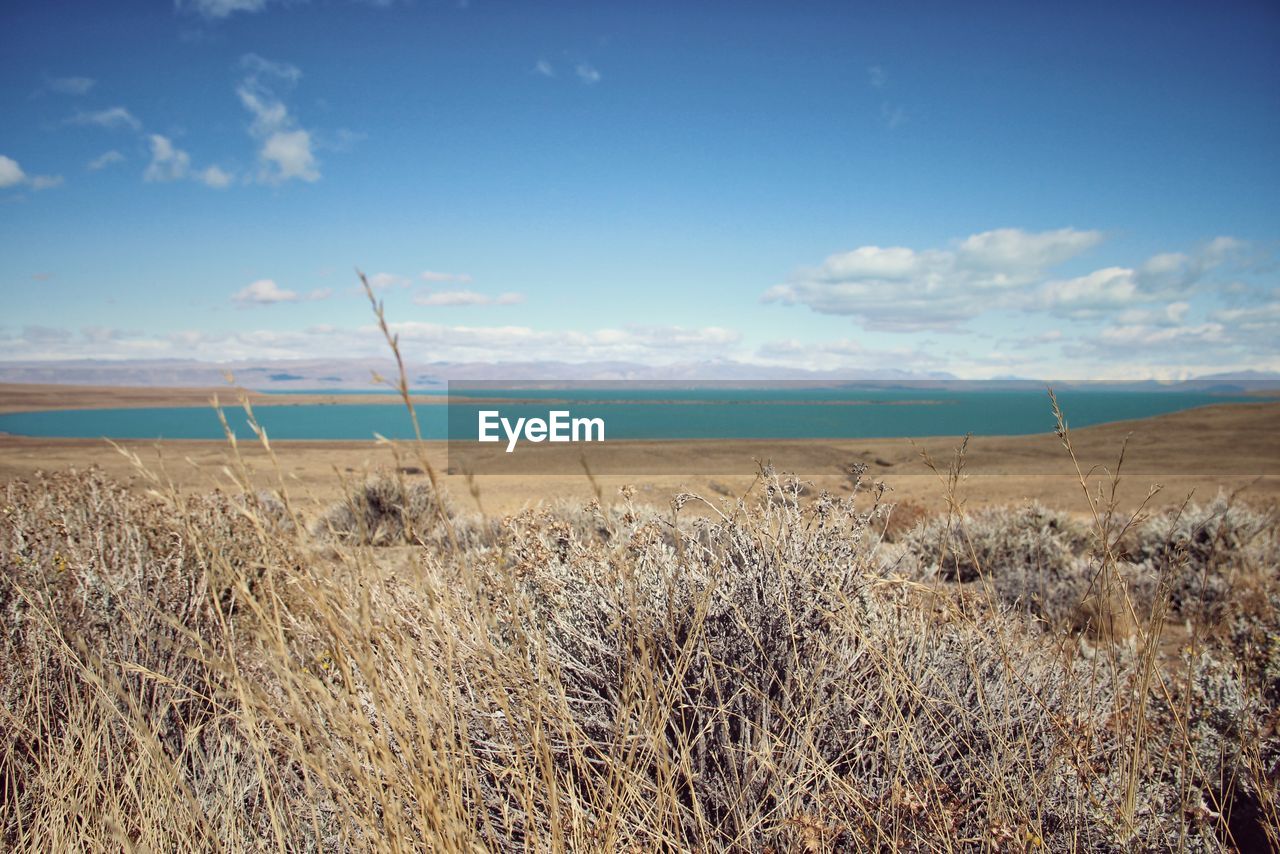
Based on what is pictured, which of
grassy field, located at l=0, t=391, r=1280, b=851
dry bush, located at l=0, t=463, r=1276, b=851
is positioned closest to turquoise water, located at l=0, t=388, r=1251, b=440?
grassy field, located at l=0, t=391, r=1280, b=851

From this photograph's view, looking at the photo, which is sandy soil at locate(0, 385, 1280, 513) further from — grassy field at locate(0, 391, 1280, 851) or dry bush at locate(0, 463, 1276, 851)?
dry bush at locate(0, 463, 1276, 851)

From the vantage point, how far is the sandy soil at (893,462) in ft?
52.9

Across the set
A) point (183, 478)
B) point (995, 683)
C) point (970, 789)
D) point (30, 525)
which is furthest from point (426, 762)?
point (183, 478)

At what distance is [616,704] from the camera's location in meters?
2.28

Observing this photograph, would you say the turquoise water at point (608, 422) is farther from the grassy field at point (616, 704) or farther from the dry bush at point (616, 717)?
the dry bush at point (616, 717)

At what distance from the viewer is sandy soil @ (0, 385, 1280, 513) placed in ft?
52.9

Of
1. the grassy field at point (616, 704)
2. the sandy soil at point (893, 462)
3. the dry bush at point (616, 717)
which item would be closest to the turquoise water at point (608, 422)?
the sandy soil at point (893, 462)

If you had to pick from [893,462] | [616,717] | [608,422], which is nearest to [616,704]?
[616,717]

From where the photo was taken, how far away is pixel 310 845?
2.17 meters

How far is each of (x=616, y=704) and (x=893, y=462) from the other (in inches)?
867

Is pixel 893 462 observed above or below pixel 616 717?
below

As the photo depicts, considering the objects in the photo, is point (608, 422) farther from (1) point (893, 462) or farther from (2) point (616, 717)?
(2) point (616, 717)

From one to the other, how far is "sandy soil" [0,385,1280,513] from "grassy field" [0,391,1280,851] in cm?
1060

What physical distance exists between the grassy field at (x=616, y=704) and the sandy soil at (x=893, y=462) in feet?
34.8
